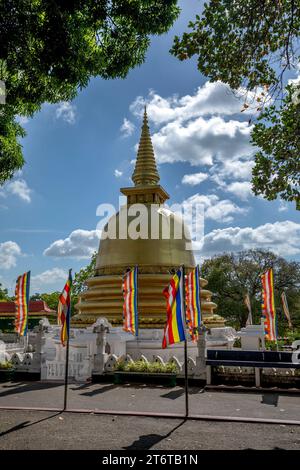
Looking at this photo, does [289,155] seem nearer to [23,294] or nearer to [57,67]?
[57,67]

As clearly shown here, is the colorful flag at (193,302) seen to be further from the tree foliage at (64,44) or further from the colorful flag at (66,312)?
the tree foliage at (64,44)

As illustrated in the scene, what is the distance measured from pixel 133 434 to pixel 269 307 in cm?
1137

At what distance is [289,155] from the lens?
1125 centimetres

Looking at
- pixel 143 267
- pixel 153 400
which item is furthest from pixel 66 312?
pixel 143 267

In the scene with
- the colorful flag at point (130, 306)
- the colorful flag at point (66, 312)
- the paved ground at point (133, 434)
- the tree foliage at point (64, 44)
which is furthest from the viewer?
the colorful flag at point (130, 306)

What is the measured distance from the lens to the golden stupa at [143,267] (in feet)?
79.9

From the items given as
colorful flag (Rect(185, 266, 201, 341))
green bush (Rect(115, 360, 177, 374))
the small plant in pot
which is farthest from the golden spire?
the small plant in pot

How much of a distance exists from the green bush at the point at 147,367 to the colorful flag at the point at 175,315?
499 centimetres

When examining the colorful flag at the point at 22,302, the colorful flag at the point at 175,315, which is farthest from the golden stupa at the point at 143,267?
the colorful flag at the point at 175,315

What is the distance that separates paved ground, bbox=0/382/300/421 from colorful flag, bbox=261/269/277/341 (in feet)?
13.1

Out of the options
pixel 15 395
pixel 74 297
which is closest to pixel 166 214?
pixel 15 395

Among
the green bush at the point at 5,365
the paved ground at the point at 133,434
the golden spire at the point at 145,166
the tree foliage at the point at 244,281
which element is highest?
the golden spire at the point at 145,166

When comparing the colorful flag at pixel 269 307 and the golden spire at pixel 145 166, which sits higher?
the golden spire at pixel 145 166

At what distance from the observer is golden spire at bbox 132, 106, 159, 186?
3150 centimetres
